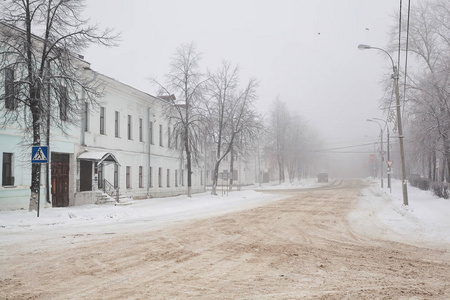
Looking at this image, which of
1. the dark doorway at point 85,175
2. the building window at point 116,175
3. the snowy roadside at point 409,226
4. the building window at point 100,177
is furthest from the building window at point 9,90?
the snowy roadside at point 409,226

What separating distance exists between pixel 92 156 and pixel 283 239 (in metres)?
18.2

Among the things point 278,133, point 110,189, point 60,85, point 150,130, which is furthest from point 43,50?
point 278,133

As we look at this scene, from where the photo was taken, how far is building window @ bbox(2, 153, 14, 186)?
66.8ft

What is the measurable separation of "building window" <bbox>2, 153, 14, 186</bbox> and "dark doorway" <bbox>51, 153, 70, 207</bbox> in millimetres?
3657

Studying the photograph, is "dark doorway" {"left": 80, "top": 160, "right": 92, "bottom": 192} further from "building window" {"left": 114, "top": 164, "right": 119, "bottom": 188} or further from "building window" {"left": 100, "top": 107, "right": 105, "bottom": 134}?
"building window" {"left": 114, "top": 164, "right": 119, "bottom": 188}

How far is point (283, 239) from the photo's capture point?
11797 mm

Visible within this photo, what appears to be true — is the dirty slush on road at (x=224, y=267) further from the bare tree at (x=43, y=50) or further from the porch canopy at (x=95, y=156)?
the porch canopy at (x=95, y=156)

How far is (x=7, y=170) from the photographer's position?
2059cm

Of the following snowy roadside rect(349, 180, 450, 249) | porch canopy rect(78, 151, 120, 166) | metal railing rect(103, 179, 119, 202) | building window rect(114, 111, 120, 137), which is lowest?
snowy roadside rect(349, 180, 450, 249)

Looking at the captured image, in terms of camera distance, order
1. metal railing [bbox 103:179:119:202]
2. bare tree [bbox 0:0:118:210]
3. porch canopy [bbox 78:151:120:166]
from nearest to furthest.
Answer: bare tree [bbox 0:0:118:210] → porch canopy [bbox 78:151:120:166] → metal railing [bbox 103:179:119:202]

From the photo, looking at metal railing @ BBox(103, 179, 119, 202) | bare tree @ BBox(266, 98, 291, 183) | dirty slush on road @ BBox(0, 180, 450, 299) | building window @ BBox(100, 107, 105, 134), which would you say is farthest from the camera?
bare tree @ BBox(266, 98, 291, 183)

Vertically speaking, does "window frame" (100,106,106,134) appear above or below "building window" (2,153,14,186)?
above

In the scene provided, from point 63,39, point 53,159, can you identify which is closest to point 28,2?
point 63,39

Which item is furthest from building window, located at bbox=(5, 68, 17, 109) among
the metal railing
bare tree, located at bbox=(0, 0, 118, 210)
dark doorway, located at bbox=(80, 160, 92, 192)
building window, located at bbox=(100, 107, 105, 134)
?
the metal railing
